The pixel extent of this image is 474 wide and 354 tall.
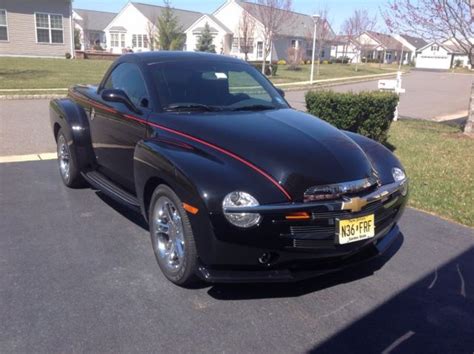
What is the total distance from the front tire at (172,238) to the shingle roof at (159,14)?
52.3 meters

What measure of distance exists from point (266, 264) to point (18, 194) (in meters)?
3.89

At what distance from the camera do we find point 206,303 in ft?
11.3

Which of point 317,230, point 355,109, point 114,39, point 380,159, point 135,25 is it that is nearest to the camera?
point 317,230

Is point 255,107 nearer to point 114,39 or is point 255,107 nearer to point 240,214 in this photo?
point 240,214

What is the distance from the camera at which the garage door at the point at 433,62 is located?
3101 inches

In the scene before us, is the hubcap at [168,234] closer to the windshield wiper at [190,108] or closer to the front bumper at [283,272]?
the front bumper at [283,272]

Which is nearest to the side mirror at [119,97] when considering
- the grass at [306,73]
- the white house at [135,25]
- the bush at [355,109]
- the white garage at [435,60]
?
the bush at [355,109]

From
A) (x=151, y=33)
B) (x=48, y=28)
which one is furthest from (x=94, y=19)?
(x=48, y=28)

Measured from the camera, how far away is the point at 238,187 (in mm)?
3129

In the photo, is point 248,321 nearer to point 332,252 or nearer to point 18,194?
point 332,252

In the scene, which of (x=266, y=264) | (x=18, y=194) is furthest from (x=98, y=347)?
(x=18, y=194)

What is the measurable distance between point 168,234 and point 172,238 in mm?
81

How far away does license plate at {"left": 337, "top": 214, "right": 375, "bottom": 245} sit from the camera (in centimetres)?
325

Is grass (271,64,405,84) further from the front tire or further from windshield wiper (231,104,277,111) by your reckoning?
the front tire
